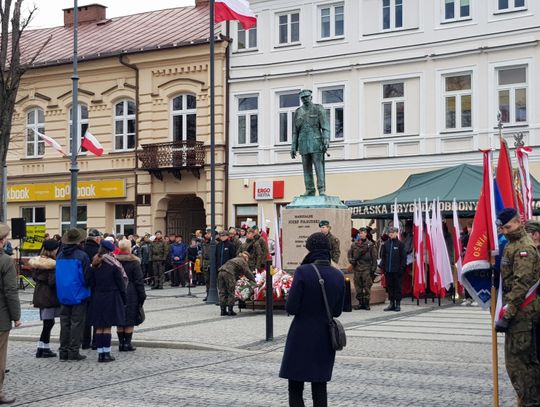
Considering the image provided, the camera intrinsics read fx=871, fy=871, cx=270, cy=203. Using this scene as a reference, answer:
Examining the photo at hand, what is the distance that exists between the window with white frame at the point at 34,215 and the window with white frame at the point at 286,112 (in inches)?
451

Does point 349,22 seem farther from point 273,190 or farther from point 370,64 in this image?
point 273,190

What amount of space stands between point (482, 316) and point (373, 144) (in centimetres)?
1307

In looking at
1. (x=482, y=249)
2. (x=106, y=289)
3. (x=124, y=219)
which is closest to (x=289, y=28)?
(x=124, y=219)

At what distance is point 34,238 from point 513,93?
20.1 m

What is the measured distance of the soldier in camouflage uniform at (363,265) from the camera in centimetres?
1912

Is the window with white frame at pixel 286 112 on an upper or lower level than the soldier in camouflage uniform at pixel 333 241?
upper

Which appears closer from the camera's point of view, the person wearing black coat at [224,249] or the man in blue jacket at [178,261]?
the person wearing black coat at [224,249]

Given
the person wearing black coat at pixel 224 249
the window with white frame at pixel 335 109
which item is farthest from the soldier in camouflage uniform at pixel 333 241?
the window with white frame at pixel 335 109

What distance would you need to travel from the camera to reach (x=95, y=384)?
10109mm

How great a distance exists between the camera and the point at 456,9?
2864 centimetres

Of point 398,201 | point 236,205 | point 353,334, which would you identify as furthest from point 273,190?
point 353,334

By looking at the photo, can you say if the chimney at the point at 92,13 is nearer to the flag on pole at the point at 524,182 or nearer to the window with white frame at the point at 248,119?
the window with white frame at the point at 248,119

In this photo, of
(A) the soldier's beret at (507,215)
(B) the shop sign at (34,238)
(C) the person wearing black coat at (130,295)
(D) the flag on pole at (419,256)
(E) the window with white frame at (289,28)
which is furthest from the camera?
(B) the shop sign at (34,238)

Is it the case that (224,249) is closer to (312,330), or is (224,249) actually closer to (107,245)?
(107,245)
